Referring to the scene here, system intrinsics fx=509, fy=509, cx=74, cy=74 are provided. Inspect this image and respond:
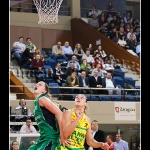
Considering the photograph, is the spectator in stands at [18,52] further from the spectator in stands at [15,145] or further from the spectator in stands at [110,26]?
the spectator in stands at [15,145]

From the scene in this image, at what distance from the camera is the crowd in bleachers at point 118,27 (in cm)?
1986

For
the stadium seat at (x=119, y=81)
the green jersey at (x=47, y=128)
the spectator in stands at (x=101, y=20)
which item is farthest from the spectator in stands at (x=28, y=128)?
the spectator in stands at (x=101, y=20)

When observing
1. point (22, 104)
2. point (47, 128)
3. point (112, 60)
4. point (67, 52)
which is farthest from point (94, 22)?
point (47, 128)

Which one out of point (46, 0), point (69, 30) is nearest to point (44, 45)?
point (69, 30)

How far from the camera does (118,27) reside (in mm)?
20516

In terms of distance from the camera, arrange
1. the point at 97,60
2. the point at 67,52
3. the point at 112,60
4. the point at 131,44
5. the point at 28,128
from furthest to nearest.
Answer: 1. the point at 131,44
2. the point at 112,60
3. the point at 67,52
4. the point at 97,60
5. the point at 28,128

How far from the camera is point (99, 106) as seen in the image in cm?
1509

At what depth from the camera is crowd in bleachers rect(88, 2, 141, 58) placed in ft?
65.2

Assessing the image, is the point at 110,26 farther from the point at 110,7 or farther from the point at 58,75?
the point at 58,75

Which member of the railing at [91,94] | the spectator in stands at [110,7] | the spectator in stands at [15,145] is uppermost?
the spectator in stands at [110,7]

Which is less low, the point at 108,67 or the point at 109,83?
the point at 108,67

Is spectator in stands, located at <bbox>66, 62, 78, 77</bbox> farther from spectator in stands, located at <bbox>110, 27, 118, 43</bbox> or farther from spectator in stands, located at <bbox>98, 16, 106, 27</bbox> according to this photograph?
spectator in stands, located at <bbox>98, 16, 106, 27</bbox>

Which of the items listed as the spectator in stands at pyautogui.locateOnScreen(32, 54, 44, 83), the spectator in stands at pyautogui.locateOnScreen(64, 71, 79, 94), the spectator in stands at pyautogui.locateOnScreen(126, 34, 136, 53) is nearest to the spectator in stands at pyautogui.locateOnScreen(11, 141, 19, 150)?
the spectator in stands at pyautogui.locateOnScreen(64, 71, 79, 94)
